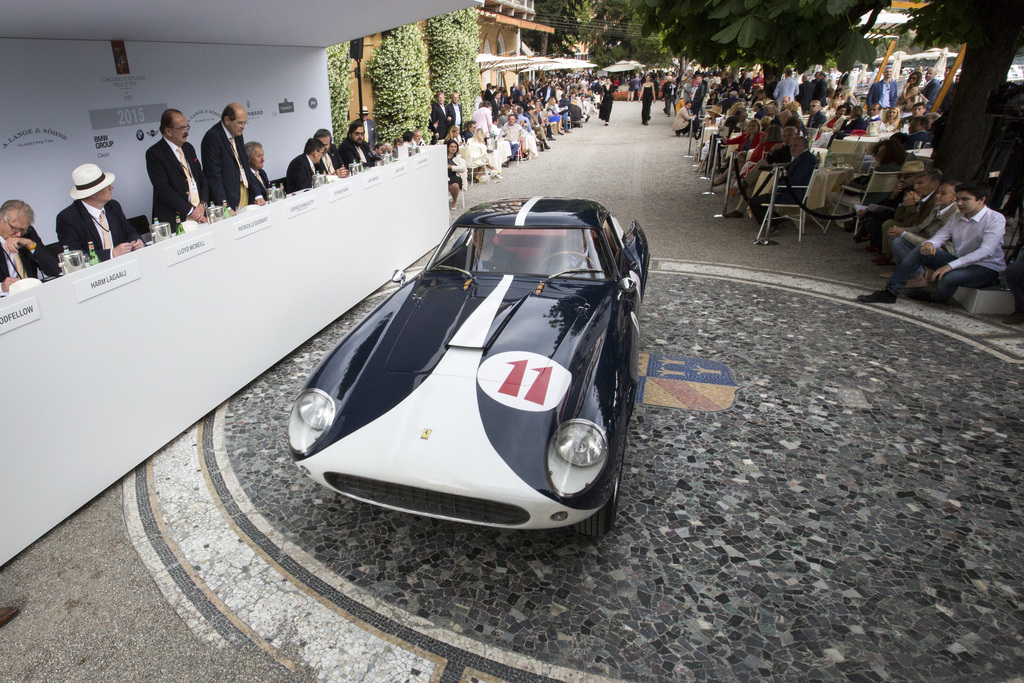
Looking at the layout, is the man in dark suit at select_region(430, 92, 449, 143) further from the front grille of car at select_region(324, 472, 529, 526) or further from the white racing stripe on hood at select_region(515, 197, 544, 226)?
the front grille of car at select_region(324, 472, 529, 526)

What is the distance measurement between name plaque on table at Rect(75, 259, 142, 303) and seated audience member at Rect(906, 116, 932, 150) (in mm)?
12413

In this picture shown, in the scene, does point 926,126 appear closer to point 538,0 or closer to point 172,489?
point 172,489

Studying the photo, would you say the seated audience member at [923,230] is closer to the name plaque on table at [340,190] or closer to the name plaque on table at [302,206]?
the name plaque on table at [340,190]

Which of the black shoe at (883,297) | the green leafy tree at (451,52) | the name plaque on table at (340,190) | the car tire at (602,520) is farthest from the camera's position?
the green leafy tree at (451,52)

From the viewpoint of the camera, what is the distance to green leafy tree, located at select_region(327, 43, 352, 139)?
13.3 meters

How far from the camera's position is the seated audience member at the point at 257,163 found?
23.1 feet

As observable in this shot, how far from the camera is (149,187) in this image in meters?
7.70

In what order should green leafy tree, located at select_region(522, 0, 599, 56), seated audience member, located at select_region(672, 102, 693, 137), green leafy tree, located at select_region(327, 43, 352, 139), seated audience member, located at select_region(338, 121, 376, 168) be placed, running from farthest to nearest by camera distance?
green leafy tree, located at select_region(522, 0, 599, 56) → seated audience member, located at select_region(672, 102, 693, 137) → green leafy tree, located at select_region(327, 43, 352, 139) → seated audience member, located at select_region(338, 121, 376, 168)

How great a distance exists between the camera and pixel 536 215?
15.1 ft

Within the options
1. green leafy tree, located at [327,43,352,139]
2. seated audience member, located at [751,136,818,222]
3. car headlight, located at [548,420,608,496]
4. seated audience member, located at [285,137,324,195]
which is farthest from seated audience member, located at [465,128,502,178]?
car headlight, located at [548,420,608,496]

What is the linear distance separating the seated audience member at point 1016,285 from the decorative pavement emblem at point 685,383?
344cm

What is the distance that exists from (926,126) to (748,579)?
12.0m

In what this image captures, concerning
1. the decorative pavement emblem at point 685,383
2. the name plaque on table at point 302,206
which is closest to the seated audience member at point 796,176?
the decorative pavement emblem at point 685,383

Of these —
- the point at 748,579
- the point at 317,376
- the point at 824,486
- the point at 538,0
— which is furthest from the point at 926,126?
the point at 538,0
